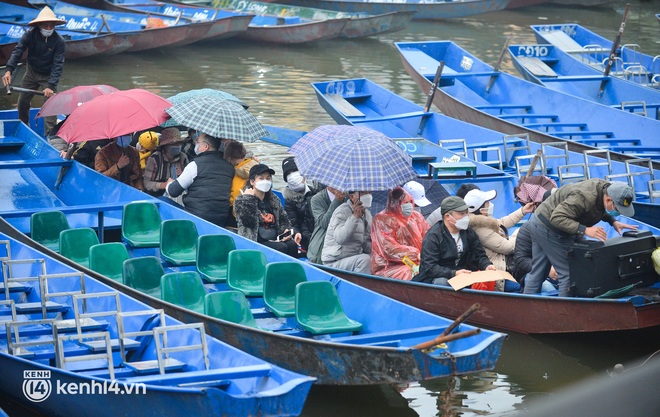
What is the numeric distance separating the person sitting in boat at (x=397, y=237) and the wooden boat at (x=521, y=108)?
4125 mm

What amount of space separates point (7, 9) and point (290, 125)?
307 inches

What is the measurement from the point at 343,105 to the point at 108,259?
6.24 m

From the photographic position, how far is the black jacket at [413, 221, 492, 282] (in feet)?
24.7

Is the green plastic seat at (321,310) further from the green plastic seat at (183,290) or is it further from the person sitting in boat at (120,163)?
the person sitting in boat at (120,163)

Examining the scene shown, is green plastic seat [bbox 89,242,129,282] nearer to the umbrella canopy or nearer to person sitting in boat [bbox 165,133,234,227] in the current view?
person sitting in boat [bbox 165,133,234,227]

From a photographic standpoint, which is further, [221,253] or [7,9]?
[7,9]

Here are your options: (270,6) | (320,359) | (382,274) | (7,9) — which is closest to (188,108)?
(382,274)

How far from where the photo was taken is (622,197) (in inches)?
275

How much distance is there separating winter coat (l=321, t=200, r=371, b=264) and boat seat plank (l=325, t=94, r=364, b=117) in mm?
4998

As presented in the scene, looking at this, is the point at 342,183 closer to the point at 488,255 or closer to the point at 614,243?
the point at 488,255

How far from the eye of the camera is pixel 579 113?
1345cm

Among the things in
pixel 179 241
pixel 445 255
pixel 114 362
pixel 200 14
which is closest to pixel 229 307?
pixel 114 362

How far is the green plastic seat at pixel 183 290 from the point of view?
690 centimetres

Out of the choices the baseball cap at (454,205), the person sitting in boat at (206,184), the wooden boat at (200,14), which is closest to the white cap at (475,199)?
the baseball cap at (454,205)
